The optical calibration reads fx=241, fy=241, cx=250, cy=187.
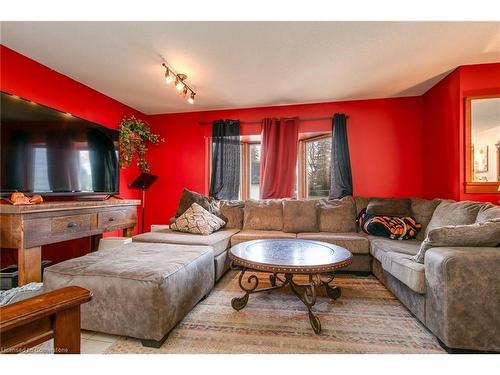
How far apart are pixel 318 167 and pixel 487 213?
2252 mm

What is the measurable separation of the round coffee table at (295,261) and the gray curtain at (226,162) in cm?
166

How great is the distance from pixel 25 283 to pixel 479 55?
4.58 meters

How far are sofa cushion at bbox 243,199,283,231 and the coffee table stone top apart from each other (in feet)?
2.95

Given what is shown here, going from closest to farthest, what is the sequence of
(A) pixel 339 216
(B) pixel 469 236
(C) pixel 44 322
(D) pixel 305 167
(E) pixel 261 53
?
(C) pixel 44 322 < (B) pixel 469 236 < (E) pixel 261 53 < (A) pixel 339 216 < (D) pixel 305 167

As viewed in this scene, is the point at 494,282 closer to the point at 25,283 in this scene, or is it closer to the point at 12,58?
the point at 25,283

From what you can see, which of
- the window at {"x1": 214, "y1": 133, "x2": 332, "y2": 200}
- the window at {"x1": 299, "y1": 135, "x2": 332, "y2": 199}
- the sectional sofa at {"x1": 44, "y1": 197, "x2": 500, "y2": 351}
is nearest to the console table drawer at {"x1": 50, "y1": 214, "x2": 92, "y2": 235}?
the sectional sofa at {"x1": 44, "y1": 197, "x2": 500, "y2": 351}

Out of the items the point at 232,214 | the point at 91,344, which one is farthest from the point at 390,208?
the point at 91,344

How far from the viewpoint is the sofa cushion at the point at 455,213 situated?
82.9 inches

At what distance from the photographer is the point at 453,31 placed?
1988 mm

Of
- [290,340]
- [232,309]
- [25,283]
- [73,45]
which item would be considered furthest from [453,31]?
[25,283]

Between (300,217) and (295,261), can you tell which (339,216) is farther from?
(295,261)

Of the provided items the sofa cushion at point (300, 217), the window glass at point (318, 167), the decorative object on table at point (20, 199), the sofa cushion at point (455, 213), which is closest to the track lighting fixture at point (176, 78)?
the decorative object on table at point (20, 199)

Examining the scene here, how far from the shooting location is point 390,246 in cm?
236

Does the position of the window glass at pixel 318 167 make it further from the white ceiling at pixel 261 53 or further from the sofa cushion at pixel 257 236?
the sofa cushion at pixel 257 236
